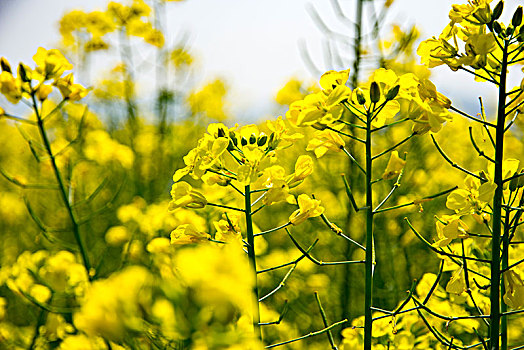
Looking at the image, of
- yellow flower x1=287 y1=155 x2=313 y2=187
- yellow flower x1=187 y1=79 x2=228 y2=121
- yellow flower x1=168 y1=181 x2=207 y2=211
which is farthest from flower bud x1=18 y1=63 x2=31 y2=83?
yellow flower x1=187 y1=79 x2=228 y2=121

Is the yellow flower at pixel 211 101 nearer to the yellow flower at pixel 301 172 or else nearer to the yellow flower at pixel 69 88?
the yellow flower at pixel 69 88

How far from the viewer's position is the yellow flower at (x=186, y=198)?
1.10m

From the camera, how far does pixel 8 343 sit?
1902 millimetres

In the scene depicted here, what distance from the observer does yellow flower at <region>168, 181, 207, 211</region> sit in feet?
3.60

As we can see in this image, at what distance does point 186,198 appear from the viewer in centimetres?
110

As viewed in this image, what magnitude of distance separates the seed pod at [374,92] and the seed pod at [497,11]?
0.25 meters

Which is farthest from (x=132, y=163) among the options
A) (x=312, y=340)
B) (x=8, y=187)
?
(x=8, y=187)

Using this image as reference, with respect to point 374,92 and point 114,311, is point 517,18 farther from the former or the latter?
point 114,311

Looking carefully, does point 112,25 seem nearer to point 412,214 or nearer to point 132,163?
point 132,163

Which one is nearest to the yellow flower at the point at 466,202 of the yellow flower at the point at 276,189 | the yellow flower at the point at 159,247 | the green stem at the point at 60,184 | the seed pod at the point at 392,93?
the seed pod at the point at 392,93

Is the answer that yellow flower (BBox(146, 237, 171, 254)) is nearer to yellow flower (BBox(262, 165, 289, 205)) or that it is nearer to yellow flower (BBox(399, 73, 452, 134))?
yellow flower (BBox(262, 165, 289, 205))

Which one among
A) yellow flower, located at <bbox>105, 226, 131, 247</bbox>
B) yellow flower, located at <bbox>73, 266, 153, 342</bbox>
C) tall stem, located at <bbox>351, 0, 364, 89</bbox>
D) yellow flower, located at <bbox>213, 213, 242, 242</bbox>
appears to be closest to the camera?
yellow flower, located at <bbox>73, 266, 153, 342</bbox>

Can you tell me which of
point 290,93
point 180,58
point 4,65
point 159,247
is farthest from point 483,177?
point 180,58

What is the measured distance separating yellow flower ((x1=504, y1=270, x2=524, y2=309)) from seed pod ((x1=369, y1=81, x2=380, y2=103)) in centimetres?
45
